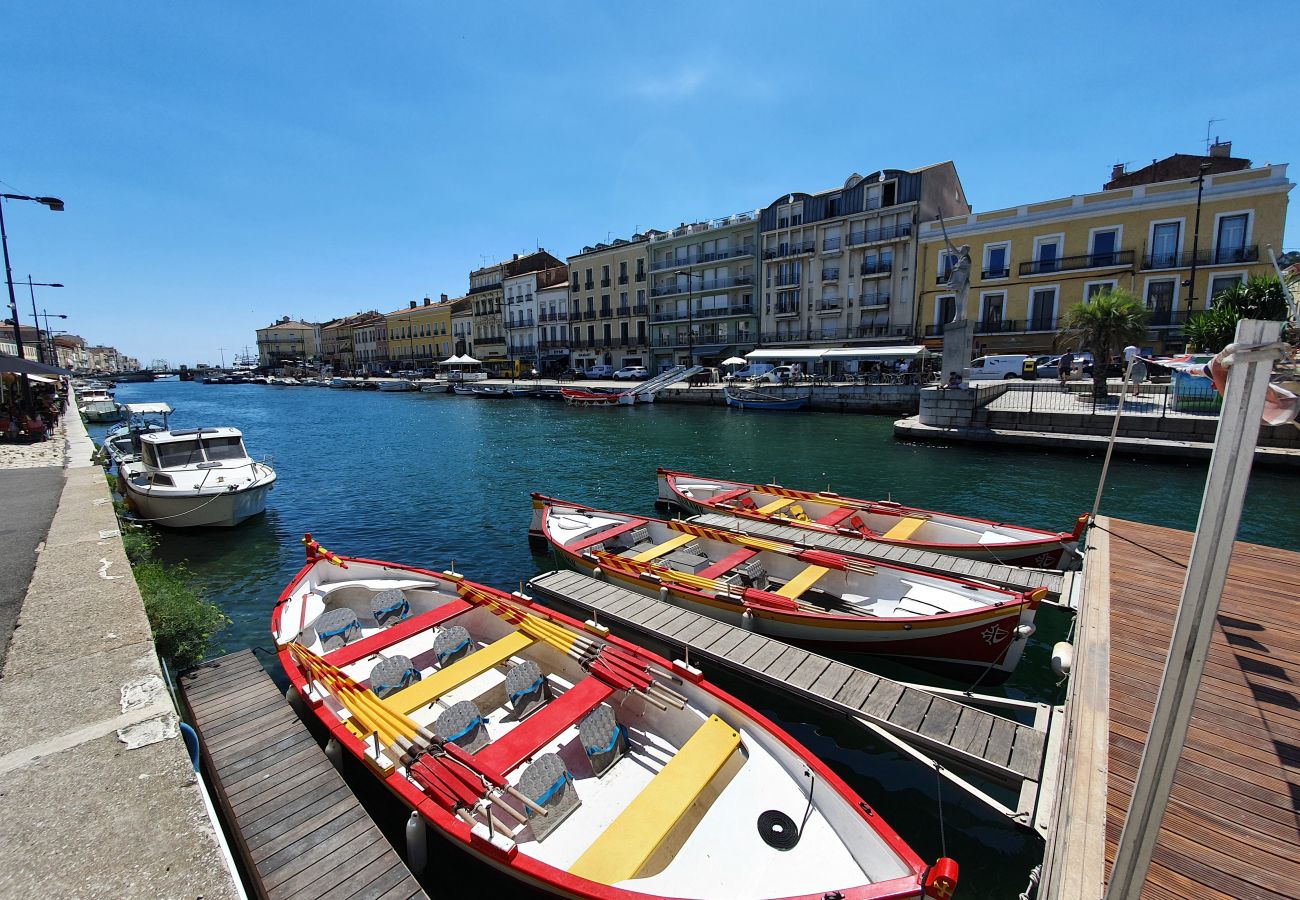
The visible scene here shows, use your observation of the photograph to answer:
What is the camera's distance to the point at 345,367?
371 ft

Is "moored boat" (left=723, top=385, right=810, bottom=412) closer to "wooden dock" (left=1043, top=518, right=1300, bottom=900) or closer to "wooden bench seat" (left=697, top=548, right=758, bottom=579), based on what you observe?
"wooden bench seat" (left=697, top=548, right=758, bottom=579)

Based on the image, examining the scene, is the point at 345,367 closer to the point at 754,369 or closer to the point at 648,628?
the point at 754,369

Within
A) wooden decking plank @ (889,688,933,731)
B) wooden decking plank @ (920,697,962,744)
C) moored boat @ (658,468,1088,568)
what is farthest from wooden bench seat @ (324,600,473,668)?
moored boat @ (658,468,1088,568)

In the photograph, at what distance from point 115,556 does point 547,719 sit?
→ 5974mm

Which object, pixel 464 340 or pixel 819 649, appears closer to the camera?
pixel 819 649

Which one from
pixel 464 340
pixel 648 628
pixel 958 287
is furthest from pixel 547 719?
pixel 464 340

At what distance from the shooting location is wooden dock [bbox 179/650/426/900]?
13.4 feet

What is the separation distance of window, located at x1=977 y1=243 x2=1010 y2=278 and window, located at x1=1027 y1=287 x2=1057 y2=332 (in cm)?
247

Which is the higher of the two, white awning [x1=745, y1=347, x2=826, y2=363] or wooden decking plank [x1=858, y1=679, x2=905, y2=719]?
white awning [x1=745, y1=347, x2=826, y2=363]

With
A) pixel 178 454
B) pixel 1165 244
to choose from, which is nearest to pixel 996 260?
pixel 1165 244

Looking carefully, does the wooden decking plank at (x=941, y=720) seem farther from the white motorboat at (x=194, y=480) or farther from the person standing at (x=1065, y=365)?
the person standing at (x=1065, y=365)

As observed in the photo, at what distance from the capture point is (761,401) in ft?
126

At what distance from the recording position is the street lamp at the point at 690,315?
54.4 metres

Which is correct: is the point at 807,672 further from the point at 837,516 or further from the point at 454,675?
the point at 837,516
